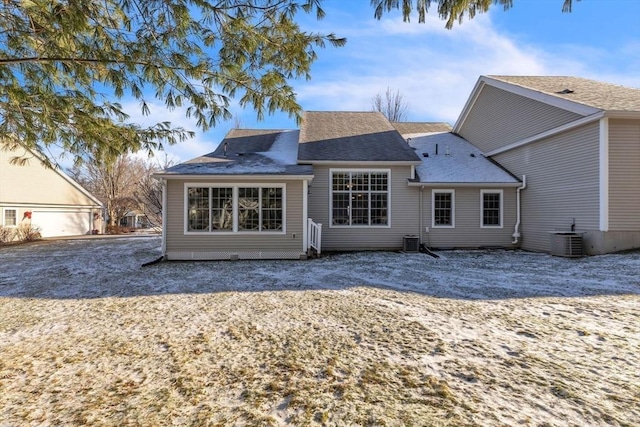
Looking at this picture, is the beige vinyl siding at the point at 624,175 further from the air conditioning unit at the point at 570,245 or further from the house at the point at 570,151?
the air conditioning unit at the point at 570,245

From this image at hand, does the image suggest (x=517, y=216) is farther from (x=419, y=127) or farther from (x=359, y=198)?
(x=419, y=127)

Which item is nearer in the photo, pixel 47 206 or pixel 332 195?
pixel 332 195

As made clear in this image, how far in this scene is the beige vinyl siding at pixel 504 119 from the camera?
11430mm

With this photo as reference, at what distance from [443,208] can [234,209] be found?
765 cm

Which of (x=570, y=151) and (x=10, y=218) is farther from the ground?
(x=570, y=151)

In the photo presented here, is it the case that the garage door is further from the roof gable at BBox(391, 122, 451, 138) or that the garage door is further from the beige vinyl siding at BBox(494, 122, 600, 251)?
the beige vinyl siding at BBox(494, 122, 600, 251)

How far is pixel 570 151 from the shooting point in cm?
1059

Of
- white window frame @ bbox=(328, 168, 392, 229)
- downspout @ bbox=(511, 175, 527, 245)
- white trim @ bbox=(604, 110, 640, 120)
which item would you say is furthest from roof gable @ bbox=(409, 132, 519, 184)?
white trim @ bbox=(604, 110, 640, 120)

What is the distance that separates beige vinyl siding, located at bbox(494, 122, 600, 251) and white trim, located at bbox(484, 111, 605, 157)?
0.17 metres

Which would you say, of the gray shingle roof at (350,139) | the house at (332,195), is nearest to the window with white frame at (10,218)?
the house at (332,195)

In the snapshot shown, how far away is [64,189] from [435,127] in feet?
79.8

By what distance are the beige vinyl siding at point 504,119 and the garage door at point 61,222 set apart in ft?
84.1

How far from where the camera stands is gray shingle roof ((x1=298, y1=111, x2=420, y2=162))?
12.0 m

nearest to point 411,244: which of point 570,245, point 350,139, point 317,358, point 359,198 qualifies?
point 359,198
